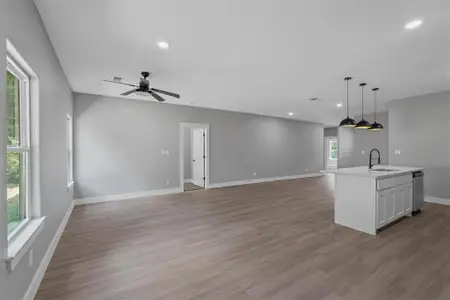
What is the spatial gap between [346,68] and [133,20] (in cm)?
328

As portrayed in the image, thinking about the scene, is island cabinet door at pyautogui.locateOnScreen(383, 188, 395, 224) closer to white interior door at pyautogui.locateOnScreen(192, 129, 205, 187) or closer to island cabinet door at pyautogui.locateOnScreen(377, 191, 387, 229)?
Result: island cabinet door at pyautogui.locateOnScreen(377, 191, 387, 229)

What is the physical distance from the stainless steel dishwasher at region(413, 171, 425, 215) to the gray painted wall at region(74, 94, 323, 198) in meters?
4.96

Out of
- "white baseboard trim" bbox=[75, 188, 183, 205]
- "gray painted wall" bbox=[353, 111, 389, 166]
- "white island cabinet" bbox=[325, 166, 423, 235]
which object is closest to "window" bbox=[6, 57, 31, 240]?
"white baseboard trim" bbox=[75, 188, 183, 205]

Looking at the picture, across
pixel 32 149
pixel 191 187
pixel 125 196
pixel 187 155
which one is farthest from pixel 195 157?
pixel 32 149

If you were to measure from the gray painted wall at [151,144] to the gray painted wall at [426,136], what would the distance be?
4115 mm

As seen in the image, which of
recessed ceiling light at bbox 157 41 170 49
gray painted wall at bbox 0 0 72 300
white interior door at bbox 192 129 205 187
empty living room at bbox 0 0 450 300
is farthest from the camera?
white interior door at bbox 192 129 205 187

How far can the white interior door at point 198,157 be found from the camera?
7.82m

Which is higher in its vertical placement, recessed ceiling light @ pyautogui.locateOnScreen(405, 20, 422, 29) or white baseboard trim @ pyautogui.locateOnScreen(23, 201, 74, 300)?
recessed ceiling light @ pyautogui.locateOnScreen(405, 20, 422, 29)

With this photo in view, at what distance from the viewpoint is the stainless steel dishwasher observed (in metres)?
4.60

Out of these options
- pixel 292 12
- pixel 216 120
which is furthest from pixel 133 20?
pixel 216 120

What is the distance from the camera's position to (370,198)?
369cm

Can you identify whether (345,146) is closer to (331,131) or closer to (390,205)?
(331,131)

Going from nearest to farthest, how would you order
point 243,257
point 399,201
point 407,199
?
1. point 243,257
2. point 399,201
3. point 407,199

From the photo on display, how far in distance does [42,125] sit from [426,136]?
24.7ft
